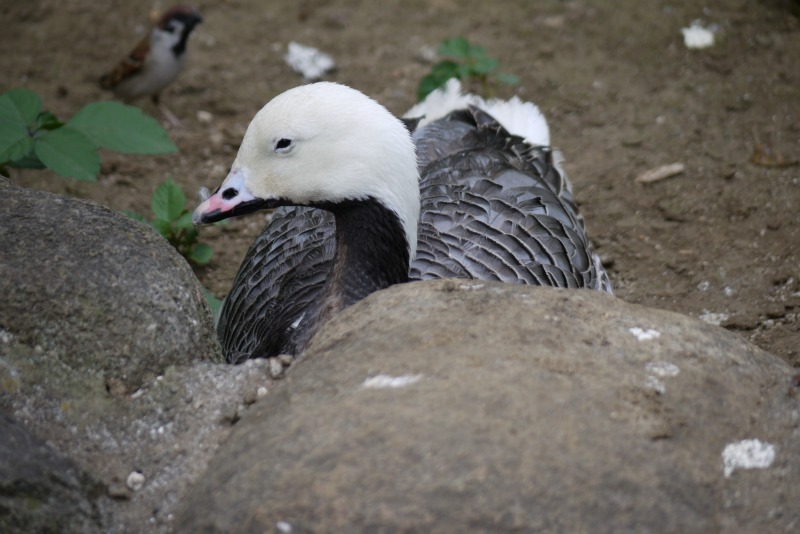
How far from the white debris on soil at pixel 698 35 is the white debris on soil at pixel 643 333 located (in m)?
4.18

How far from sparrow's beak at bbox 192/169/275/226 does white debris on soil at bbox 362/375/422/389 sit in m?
1.08

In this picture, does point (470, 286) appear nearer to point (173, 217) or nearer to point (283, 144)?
point (283, 144)

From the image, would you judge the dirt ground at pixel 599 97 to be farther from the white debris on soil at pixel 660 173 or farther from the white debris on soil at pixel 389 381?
the white debris on soil at pixel 389 381

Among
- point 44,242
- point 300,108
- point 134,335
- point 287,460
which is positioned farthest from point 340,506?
point 300,108

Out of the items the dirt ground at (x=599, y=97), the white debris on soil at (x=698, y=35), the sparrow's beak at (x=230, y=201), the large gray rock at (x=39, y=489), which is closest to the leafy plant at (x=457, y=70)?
the dirt ground at (x=599, y=97)

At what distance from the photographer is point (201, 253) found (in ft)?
14.3

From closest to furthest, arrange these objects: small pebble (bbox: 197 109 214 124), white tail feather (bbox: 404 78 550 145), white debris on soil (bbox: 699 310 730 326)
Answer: white debris on soil (bbox: 699 310 730 326)
white tail feather (bbox: 404 78 550 145)
small pebble (bbox: 197 109 214 124)

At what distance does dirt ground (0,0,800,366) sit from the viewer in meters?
4.37

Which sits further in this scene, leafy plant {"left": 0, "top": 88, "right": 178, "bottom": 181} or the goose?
leafy plant {"left": 0, "top": 88, "right": 178, "bottom": 181}

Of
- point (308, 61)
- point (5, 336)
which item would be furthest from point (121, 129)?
point (308, 61)

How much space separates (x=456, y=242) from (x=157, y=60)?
2856 millimetres

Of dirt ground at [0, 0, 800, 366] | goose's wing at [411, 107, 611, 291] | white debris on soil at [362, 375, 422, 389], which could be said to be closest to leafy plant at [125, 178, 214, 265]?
dirt ground at [0, 0, 800, 366]

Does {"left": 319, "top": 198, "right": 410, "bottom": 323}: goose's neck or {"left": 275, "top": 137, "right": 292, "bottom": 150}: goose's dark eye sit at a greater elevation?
{"left": 275, "top": 137, "right": 292, "bottom": 150}: goose's dark eye

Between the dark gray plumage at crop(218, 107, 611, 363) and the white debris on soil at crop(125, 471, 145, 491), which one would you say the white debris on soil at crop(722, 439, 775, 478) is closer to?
the white debris on soil at crop(125, 471, 145, 491)
